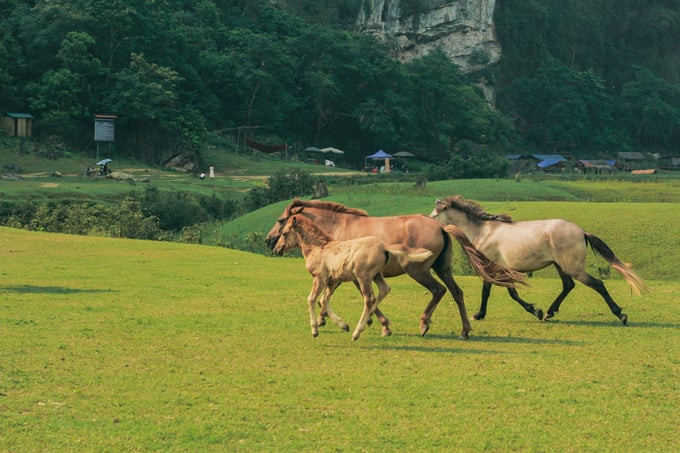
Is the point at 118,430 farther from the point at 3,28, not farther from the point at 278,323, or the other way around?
the point at 3,28

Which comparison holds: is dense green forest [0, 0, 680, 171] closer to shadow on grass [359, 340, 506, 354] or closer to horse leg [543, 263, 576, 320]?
horse leg [543, 263, 576, 320]

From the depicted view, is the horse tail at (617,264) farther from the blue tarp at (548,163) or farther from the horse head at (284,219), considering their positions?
the blue tarp at (548,163)

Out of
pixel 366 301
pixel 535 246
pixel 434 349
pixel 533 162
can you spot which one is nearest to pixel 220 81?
pixel 533 162

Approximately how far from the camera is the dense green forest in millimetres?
72438

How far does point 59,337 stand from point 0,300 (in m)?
4.31

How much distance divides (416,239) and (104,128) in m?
60.3

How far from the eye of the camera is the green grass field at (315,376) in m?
8.56

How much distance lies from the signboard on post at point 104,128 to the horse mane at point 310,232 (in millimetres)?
58856

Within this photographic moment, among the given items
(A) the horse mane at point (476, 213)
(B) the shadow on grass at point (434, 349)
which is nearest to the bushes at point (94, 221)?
(A) the horse mane at point (476, 213)

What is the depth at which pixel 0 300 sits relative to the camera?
16.7 m

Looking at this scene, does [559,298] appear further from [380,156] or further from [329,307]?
[380,156]

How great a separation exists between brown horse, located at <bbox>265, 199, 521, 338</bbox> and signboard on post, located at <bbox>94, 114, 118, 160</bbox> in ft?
191

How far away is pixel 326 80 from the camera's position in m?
89.2

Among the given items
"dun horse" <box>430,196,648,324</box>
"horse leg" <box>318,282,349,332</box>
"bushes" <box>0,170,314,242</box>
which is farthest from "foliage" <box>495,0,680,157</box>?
"horse leg" <box>318,282,349,332</box>
